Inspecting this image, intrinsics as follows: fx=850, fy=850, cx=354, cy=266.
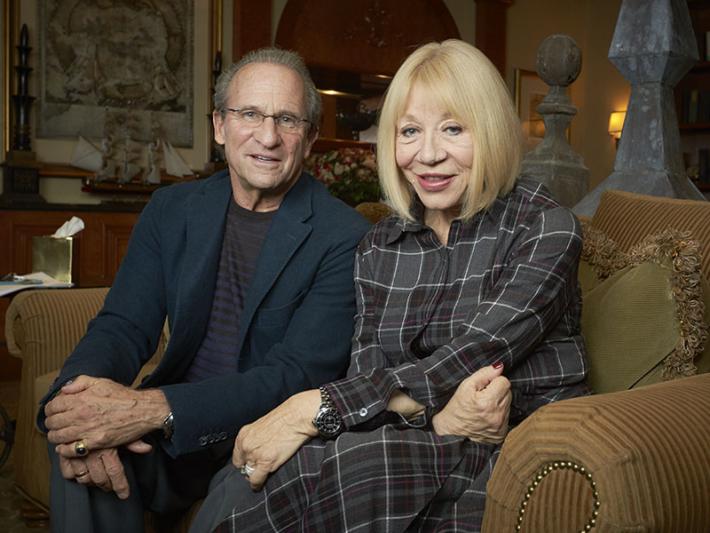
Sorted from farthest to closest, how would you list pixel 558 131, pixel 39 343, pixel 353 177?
pixel 353 177, pixel 558 131, pixel 39 343

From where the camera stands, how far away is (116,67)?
18.9 ft

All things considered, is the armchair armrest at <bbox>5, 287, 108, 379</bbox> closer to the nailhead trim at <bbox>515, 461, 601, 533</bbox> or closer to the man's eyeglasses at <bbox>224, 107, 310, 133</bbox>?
the man's eyeglasses at <bbox>224, 107, 310, 133</bbox>

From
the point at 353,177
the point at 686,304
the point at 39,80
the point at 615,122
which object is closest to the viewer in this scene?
the point at 686,304

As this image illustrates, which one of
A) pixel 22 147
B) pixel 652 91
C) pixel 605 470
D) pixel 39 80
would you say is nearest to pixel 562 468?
pixel 605 470

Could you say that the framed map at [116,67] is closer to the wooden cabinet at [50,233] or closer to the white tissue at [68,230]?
the wooden cabinet at [50,233]

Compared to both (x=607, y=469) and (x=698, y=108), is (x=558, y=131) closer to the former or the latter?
(x=607, y=469)

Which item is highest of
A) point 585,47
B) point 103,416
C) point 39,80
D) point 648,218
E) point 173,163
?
point 585,47

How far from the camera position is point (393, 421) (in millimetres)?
1479

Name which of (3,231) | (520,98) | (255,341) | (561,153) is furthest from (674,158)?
(520,98)

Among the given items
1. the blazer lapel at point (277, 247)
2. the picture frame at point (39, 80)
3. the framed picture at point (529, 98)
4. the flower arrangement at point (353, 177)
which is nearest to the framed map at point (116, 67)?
the picture frame at point (39, 80)

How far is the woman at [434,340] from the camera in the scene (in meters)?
1.36

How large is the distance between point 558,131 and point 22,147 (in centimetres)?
361

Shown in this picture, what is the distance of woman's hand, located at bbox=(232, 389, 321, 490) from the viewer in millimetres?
1443

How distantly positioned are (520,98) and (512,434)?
6.95 m
